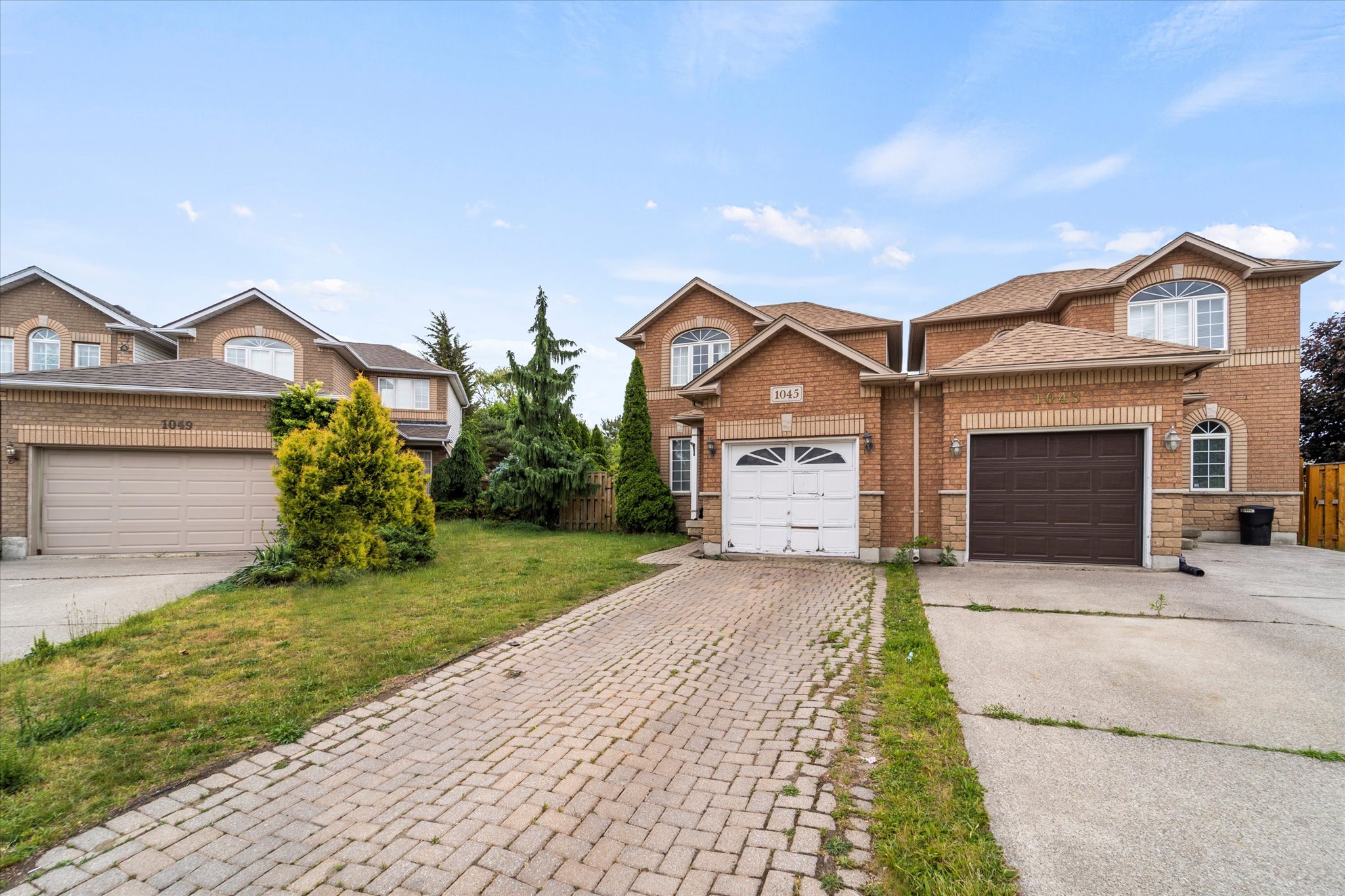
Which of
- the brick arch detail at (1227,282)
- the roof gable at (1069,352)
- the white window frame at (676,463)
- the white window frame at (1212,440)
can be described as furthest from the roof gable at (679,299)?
the white window frame at (1212,440)

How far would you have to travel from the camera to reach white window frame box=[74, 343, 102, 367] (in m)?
19.0

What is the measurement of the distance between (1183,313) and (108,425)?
25.6 metres

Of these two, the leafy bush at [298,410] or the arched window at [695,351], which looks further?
the arched window at [695,351]

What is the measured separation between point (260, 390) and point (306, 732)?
443 inches

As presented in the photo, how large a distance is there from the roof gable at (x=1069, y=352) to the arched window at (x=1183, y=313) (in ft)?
19.6

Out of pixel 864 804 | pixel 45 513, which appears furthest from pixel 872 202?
pixel 45 513

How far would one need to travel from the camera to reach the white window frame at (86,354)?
19016mm

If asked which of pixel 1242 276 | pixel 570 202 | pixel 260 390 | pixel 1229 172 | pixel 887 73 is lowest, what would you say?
pixel 260 390

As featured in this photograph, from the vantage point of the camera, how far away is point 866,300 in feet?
65.0

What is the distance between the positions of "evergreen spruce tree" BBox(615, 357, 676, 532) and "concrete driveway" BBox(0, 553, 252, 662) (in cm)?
888

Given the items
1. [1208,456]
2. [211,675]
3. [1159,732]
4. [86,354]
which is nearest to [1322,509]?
[1208,456]

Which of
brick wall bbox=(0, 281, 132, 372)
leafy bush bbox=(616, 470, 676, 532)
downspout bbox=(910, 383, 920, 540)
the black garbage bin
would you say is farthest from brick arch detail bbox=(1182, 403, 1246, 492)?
brick wall bbox=(0, 281, 132, 372)

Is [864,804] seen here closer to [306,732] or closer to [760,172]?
[306,732]

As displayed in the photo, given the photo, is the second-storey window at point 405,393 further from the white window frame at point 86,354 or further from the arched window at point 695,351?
the arched window at point 695,351
